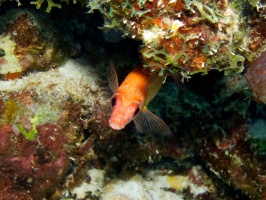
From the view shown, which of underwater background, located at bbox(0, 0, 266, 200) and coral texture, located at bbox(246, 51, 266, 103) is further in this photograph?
coral texture, located at bbox(246, 51, 266, 103)

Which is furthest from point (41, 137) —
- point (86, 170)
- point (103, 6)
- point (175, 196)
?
point (175, 196)

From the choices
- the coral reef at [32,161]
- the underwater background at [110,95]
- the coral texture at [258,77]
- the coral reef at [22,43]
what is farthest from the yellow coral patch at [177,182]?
the coral reef at [22,43]

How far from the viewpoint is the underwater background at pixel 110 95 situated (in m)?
2.77

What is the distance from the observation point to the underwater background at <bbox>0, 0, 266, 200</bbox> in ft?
9.09

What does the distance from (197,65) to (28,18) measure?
2.75 m

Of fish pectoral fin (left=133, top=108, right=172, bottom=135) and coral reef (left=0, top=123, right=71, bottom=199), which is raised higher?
fish pectoral fin (left=133, top=108, right=172, bottom=135)

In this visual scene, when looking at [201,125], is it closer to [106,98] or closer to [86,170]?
[106,98]

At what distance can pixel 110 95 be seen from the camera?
15.2 ft

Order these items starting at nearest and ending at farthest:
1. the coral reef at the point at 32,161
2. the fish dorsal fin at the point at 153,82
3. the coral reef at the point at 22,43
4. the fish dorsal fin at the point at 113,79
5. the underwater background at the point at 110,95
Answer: the underwater background at the point at 110,95, the fish dorsal fin at the point at 153,82, the fish dorsal fin at the point at 113,79, the coral reef at the point at 32,161, the coral reef at the point at 22,43

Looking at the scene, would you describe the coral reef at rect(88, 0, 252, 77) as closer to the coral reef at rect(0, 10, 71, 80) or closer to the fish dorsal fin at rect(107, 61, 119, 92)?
the fish dorsal fin at rect(107, 61, 119, 92)

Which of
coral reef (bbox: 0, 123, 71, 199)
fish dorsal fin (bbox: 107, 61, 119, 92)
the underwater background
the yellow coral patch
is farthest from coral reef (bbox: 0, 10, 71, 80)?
the yellow coral patch

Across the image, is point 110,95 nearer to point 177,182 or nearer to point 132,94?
point 132,94

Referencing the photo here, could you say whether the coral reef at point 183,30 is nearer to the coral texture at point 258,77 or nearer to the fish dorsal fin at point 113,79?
the coral texture at point 258,77

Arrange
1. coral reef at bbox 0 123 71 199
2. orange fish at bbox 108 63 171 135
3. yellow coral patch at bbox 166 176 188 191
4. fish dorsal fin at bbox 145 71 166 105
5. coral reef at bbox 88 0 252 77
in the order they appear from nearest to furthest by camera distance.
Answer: coral reef at bbox 88 0 252 77 < orange fish at bbox 108 63 171 135 < fish dorsal fin at bbox 145 71 166 105 < coral reef at bbox 0 123 71 199 < yellow coral patch at bbox 166 176 188 191
